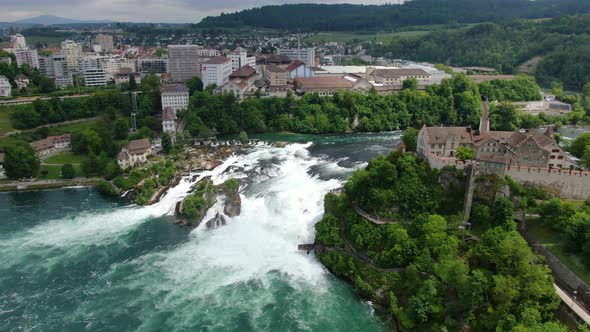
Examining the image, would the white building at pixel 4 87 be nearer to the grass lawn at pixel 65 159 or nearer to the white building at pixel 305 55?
the grass lawn at pixel 65 159

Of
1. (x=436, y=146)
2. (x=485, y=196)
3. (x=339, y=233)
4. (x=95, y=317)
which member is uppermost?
(x=436, y=146)

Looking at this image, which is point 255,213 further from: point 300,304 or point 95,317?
point 95,317

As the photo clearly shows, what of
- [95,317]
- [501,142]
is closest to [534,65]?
[501,142]

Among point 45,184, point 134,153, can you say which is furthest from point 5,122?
point 134,153

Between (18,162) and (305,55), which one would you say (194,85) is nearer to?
(18,162)

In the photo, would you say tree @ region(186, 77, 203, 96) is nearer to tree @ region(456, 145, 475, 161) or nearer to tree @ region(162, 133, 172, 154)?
tree @ region(162, 133, 172, 154)

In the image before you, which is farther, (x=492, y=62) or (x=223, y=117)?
(x=492, y=62)

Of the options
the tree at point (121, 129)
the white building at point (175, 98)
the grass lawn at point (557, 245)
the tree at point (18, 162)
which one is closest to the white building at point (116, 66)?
the white building at point (175, 98)

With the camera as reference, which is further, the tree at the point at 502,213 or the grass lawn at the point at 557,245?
the tree at the point at 502,213
